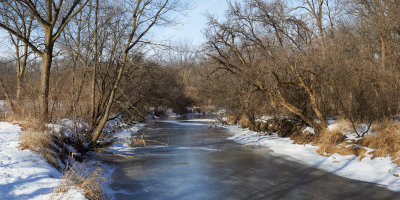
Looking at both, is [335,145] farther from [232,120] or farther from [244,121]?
[232,120]

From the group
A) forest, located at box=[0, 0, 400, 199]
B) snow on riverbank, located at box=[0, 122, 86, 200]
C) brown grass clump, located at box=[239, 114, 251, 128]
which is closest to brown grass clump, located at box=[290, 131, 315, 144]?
forest, located at box=[0, 0, 400, 199]

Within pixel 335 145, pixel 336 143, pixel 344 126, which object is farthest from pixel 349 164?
pixel 344 126

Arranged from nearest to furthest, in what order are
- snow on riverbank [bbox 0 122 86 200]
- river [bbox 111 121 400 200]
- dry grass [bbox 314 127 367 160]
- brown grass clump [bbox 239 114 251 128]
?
snow on riverbank [bbox 0 122 86 200] → river [bbox 111 121 400 200] → dry grass [bbox 314 127 367 160] → brown grass clump [bbox 239 114 251 128]

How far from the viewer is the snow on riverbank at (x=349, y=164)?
955 centimetres

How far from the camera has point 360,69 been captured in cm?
1325

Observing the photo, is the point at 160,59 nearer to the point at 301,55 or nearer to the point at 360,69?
the point at 301,55

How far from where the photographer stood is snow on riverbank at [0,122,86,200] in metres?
5.84

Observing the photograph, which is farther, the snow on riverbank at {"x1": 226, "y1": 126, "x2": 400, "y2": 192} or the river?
the snow on riverbank at {"x1": 226, "y1": 126, "x2": 400, "y2": 192}

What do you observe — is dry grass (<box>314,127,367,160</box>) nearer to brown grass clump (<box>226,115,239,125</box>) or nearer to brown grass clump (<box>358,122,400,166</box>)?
brown grass clump (<box>358,122,400,166</box>)

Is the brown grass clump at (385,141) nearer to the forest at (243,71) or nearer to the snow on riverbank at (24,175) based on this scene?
the forest at (243,71)

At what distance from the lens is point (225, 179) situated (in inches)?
402

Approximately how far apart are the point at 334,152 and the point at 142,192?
28.1 feet

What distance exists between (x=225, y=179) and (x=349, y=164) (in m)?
4.98

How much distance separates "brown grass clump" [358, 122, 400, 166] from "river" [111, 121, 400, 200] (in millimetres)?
2025
